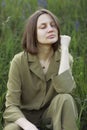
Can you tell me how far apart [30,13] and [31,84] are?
5.31ft

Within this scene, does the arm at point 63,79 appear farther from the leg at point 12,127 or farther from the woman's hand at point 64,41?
the leg at point 12,127

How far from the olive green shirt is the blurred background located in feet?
1.81

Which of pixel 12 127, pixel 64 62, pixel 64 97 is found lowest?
pixel 12 127

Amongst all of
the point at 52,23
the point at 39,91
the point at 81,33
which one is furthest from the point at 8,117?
the point at 81,33

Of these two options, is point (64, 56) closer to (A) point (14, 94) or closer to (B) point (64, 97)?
(B) point (64, 97)

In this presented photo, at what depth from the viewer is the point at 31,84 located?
3008 mm

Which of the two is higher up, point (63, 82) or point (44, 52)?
point (44, 52)

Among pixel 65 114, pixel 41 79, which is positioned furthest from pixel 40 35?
pixel 65 114

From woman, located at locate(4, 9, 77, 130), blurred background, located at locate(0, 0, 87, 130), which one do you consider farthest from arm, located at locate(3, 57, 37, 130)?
blurred background, located at locate(0, 0, 87, 130)

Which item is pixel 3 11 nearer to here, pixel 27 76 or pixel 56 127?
pixel 27 76

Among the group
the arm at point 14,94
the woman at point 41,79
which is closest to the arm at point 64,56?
the woman at point 41,79

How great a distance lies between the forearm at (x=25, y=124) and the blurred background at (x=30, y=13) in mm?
742

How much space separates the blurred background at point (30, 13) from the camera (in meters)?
3.82

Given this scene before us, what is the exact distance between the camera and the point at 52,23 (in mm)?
2990
